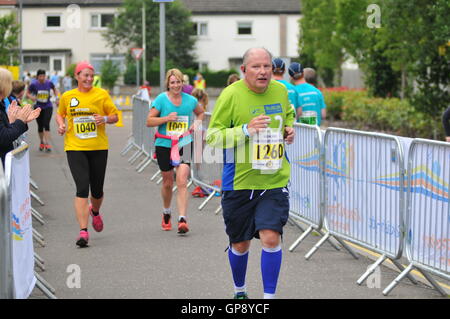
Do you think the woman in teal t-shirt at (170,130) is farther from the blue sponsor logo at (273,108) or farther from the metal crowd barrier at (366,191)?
the blue sponsor logo at (273,108)

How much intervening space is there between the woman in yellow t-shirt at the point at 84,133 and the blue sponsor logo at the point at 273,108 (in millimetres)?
3630

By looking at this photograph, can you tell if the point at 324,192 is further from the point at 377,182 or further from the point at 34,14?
the point at 34,14

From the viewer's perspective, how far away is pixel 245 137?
274 inches

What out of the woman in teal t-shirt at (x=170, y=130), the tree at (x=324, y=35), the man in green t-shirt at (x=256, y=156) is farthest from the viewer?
the tree at (x=324, y=35)

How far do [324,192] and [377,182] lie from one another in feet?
4.31

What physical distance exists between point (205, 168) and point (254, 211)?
728cm

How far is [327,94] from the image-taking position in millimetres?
36156

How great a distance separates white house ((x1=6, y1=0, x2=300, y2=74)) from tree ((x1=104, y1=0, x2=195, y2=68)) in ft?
8.47

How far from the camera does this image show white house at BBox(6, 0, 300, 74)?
74938 millimetres

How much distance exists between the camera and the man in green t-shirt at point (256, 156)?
7.00 meters

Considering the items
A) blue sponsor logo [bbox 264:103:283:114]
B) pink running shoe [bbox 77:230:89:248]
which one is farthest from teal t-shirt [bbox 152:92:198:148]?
blue sponsor logo [bbox 264:103:283:114]

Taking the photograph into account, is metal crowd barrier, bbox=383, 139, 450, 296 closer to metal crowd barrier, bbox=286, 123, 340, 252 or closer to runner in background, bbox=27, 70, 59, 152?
metal crowd barrier, bbox=286, 123, 340, 252

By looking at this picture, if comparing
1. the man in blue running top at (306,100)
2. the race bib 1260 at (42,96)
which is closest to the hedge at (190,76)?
the race bib 1260 at (42,96)
